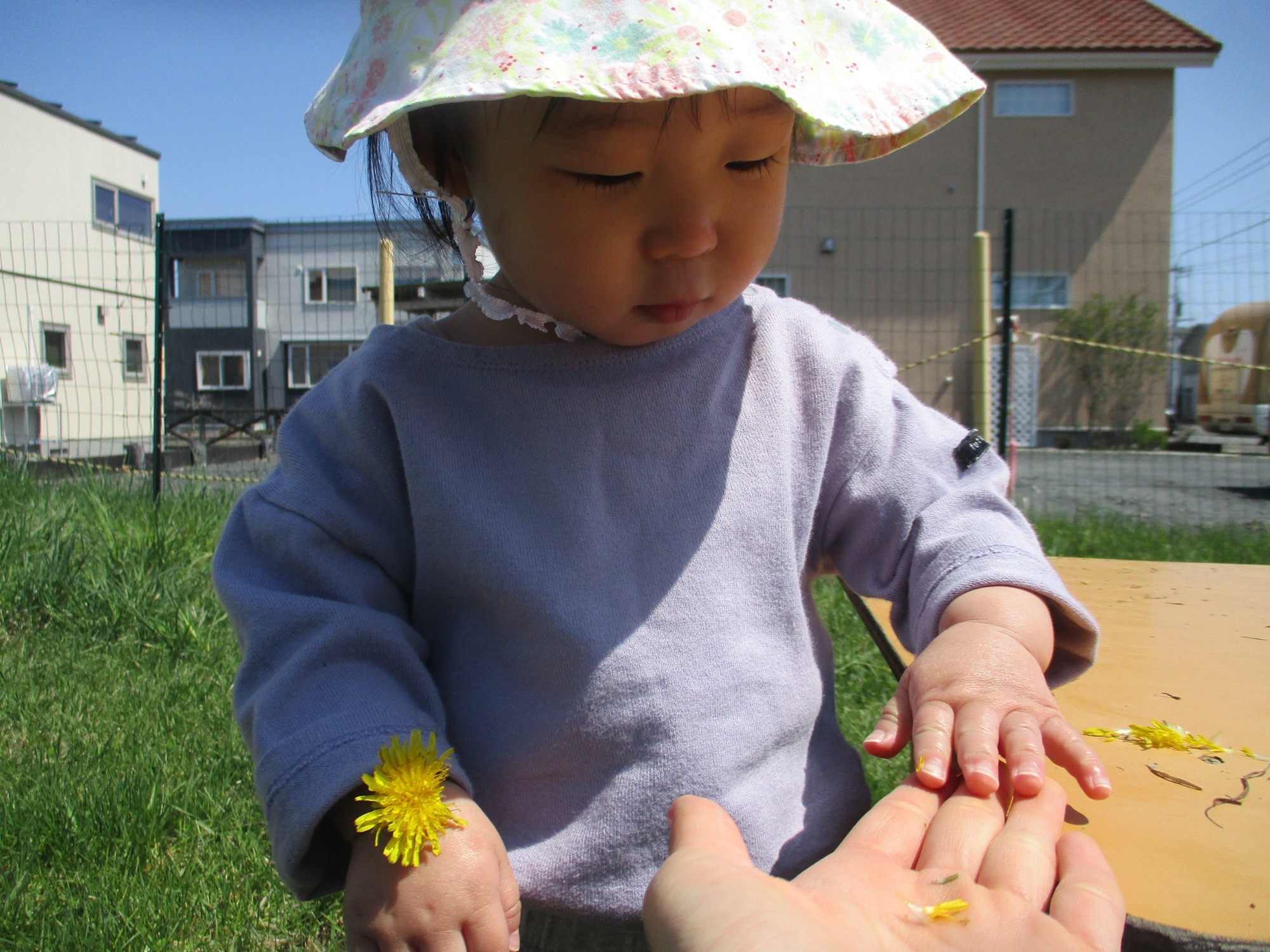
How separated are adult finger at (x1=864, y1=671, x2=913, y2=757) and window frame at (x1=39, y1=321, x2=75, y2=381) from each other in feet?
26.7

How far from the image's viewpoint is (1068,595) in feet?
3.12

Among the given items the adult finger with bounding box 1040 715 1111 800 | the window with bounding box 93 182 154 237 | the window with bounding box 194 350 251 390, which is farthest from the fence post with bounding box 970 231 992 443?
the window with bounding box 194 350 251 390

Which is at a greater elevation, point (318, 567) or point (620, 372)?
point (620, 372)

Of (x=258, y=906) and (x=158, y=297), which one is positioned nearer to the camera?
(x=258, y=906)

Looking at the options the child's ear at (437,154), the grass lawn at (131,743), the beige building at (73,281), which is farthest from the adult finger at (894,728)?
the beige building at (73,281)

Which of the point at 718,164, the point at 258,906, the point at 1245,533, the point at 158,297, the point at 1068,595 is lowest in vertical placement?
the point at 258,906

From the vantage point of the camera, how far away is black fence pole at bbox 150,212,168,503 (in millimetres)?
5504

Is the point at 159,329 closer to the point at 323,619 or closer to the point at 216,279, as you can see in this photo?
the point at 323,619

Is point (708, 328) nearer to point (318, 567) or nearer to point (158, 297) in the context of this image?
point (318, 567)

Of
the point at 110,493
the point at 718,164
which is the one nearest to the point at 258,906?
the point at 718,164

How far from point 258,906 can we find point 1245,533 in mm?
5294

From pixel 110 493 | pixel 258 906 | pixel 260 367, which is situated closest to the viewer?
pixel 258 906

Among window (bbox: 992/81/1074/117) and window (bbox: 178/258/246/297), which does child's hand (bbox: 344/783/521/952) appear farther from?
window (bbox: 178/258/246/297)

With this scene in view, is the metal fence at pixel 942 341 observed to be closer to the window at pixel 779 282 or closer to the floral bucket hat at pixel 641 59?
the window at pixel 779 282
